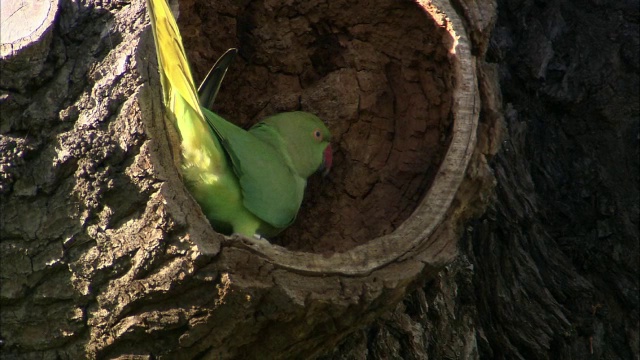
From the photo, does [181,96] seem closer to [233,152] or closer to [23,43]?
[233,152]

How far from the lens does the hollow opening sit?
2811 millimetres

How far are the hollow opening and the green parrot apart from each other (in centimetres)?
17

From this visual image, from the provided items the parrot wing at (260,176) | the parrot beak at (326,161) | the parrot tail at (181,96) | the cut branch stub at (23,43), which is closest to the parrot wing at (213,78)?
the parrot wing at (260,176)

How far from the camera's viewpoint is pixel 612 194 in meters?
3.25

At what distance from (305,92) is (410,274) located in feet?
4.42

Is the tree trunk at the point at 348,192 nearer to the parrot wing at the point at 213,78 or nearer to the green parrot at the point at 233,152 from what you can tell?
the green parrot at the point at 233,152

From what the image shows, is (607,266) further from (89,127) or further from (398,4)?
(89,127)

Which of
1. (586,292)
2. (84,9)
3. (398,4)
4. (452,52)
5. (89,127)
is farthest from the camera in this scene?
(586,292)

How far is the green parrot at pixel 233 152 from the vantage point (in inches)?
87.5

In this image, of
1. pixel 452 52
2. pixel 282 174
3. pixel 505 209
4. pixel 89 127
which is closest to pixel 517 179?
pixel 505 209

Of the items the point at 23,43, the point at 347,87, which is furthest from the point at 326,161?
the point at 23,43

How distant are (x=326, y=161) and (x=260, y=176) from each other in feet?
1.84

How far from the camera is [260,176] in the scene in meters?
2.70

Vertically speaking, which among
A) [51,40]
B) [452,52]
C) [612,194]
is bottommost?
[612,194]
